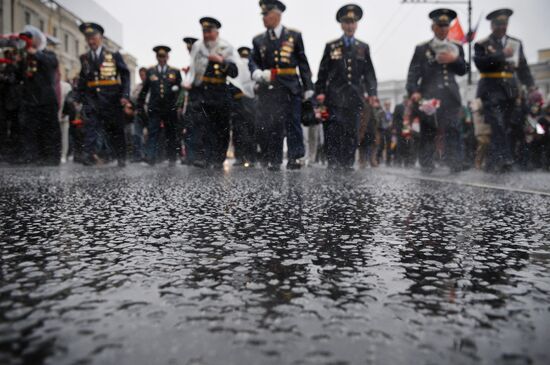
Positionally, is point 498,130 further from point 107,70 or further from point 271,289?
point 271,289

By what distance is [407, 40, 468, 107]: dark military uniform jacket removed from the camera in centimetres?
634

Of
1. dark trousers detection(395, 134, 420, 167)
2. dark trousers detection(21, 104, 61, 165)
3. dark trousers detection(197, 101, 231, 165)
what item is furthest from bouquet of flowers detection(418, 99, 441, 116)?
dark trousers detection(395, 134, 420, 167)

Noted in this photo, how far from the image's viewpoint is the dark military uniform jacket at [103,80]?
728cm

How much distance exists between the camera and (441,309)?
71 cm

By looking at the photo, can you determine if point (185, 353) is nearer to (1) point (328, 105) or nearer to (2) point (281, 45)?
(2) point (281, 45)

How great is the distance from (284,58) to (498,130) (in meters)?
2.57

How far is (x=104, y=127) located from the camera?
7438mm

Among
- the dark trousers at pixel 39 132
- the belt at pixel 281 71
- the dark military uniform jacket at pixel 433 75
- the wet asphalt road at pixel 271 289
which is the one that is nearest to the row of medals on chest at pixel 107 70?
the dark trousers at pixel 39 132

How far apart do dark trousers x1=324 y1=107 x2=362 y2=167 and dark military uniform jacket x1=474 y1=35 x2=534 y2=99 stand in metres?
1.50

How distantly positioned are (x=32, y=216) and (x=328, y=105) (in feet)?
A: 16.9

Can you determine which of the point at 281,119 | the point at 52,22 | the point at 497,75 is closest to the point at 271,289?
the point at 281,119

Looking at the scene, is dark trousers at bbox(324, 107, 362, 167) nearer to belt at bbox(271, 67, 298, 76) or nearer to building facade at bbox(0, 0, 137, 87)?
belt at bbox(271, 67, 298, 76)

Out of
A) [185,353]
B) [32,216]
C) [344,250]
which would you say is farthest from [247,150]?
[185,353]

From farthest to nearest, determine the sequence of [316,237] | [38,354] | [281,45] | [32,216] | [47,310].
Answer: [281,45]
[32,216]
[316,237]
[47,310]
[38,354]
